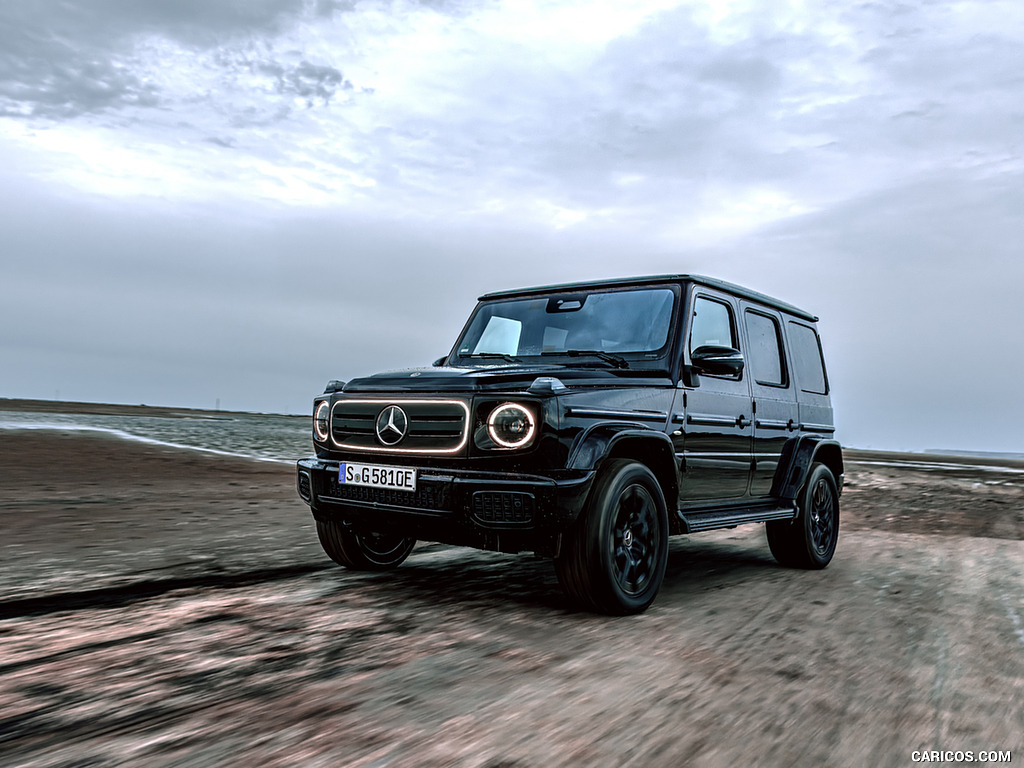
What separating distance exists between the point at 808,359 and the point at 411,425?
416 cm

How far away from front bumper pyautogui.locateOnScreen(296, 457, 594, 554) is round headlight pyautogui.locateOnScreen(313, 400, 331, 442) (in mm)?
685

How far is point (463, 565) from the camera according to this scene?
612 centimetres

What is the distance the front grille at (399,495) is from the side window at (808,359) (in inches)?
151

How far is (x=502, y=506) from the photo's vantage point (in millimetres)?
4203

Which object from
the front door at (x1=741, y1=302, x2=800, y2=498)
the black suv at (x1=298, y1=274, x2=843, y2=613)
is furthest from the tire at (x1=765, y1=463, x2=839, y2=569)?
the front door at (x1=741, y1=302, x2=800, y2=498)

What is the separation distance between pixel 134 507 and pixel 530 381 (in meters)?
6.40

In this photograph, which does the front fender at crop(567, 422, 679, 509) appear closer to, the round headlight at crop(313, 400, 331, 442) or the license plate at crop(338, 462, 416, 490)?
the license plate at crop(338, 462, 416, 490)

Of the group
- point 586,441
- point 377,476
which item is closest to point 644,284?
point 586,441

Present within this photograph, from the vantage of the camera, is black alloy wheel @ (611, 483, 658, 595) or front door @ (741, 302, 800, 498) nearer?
black alloy wheel @ (611, 483, 658, 595)

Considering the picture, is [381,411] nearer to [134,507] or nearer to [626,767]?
[626,767]

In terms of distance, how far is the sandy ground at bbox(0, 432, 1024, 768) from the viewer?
2.64 meters

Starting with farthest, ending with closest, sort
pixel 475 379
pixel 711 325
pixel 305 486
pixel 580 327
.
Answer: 1. pixel 711 325
2. pixel 580 327
3. pixel 305 486
4. pixel 475 379

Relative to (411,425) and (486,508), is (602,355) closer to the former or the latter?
(411,425)

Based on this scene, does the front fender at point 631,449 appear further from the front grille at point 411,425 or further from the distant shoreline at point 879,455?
the distant shoreline at point 879,455
